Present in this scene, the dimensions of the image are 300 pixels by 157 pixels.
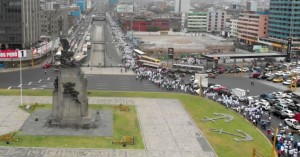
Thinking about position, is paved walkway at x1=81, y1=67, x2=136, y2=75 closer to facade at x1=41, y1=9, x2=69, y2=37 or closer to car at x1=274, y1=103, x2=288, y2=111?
car at x1=274, y1=103, x2=288, y2=111

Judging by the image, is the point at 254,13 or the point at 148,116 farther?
the point at 254,13

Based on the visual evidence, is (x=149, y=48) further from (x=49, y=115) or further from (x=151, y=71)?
(x=49, y=115)

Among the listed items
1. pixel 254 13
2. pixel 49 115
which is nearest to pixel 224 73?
pixel 49 115

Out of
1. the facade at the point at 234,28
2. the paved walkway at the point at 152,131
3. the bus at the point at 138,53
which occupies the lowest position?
the paved walkway at the point at 152,131

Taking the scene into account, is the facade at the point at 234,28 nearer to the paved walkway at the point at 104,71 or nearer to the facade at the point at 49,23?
the facade at the point at 49,23

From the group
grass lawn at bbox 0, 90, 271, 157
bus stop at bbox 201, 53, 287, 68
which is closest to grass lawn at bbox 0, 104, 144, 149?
grass lawn at bbox 0, 90, 271, 157

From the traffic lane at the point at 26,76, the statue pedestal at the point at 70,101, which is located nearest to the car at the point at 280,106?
the statue pedestal at the point at 70,101

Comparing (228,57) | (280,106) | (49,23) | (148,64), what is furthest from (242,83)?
(49,23)
